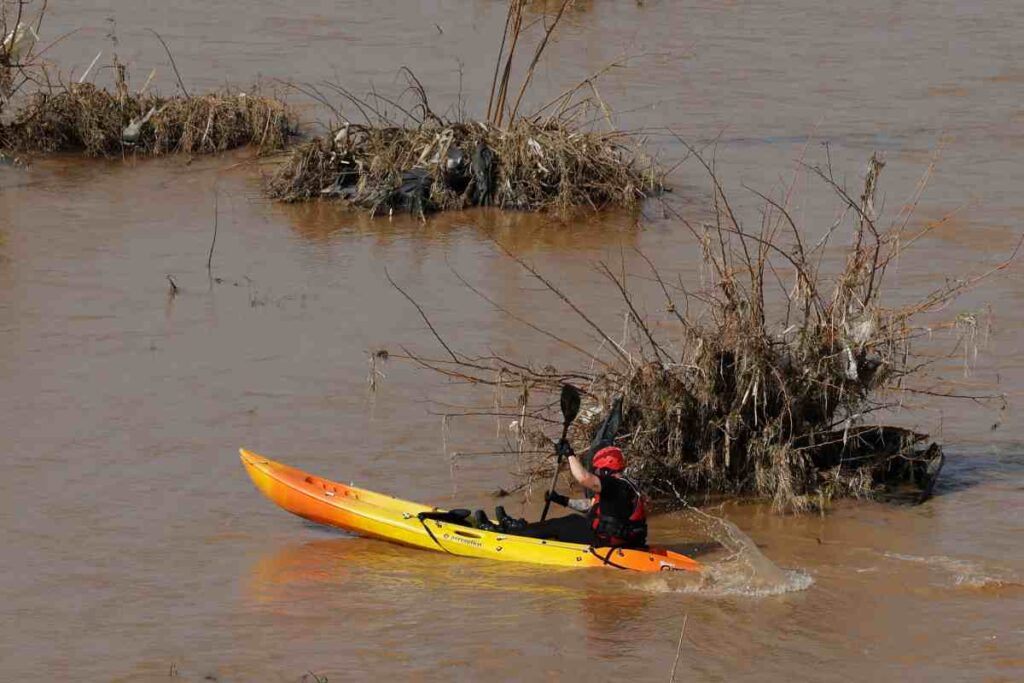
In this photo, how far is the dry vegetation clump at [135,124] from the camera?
53.9 feet

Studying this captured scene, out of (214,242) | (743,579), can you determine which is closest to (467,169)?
(214,242)

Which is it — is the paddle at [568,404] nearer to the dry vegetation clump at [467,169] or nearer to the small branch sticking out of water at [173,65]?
the dry vegetation clump at [467,169]

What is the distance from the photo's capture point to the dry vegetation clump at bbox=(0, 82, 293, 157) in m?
16.4

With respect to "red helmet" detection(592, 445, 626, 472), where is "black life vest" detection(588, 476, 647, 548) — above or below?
below

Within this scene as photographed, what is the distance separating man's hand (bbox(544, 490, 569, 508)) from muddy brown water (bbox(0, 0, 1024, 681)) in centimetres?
45

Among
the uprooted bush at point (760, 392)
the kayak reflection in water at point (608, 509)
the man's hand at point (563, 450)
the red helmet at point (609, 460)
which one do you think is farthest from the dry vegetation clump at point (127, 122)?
the red helmet at point (609, 460)

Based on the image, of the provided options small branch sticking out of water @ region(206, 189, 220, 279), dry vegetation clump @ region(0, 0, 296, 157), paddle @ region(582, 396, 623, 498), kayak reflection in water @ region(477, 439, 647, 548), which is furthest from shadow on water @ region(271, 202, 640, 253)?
kayak reflection in water @ region(477, 439, 647, 548)

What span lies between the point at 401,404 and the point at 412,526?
7.35 ft

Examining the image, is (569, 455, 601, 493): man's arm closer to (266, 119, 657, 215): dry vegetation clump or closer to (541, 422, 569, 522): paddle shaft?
(541, 422, 569, 522): paddle shaft

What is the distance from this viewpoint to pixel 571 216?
49.3ft

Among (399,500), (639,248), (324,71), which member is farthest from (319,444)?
(324,71)

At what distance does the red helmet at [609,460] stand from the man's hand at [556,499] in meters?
0.32

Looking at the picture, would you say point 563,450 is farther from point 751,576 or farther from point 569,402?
point 751,576

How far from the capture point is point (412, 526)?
8.91 meters
